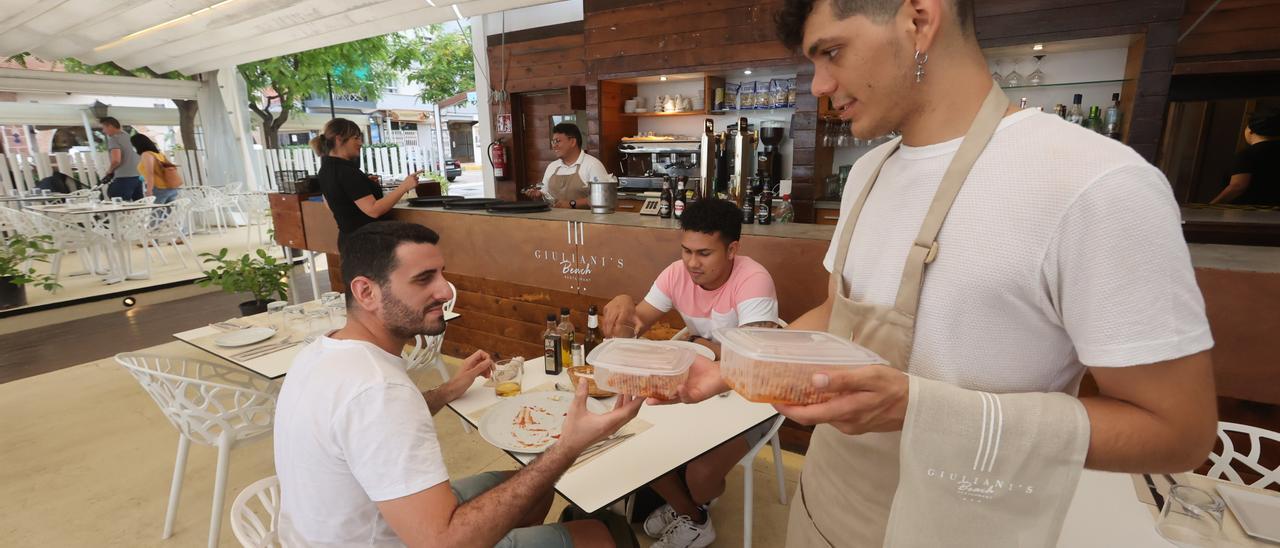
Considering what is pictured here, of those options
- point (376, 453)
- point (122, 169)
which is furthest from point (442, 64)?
point (376, 453)

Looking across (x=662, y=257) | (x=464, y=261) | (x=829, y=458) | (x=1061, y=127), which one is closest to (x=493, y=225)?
(x=464, y=261)

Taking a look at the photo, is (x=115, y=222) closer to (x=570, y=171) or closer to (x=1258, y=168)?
(x=570, y=171)

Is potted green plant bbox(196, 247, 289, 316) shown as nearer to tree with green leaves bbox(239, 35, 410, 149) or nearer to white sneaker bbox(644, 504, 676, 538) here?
white sneaker bbox(644, 504, 676, 538)

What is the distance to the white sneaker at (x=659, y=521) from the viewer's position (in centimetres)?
253

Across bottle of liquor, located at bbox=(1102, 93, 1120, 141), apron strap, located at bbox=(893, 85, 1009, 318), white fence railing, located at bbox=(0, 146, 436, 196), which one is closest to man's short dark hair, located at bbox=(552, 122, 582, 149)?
bottle of liquor, located at bbox=(1102, 93, 1120, 141)

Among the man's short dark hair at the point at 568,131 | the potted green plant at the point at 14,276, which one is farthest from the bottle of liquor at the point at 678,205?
the potted green plant at the point at 14,276

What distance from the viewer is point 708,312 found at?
2.62 m

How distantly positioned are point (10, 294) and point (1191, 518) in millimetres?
9566

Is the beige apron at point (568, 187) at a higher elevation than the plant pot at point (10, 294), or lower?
higher

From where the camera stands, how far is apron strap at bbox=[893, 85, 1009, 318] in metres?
0.82

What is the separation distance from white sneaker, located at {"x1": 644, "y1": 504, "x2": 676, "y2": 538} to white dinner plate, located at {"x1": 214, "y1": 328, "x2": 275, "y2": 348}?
2161mm

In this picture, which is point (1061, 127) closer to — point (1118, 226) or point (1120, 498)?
point (1118, 226)

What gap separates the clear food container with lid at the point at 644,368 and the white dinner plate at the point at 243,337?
2545 mm

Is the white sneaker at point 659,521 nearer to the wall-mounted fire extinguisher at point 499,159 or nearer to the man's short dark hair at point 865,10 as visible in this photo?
the man's short dark hair at point 865,10
